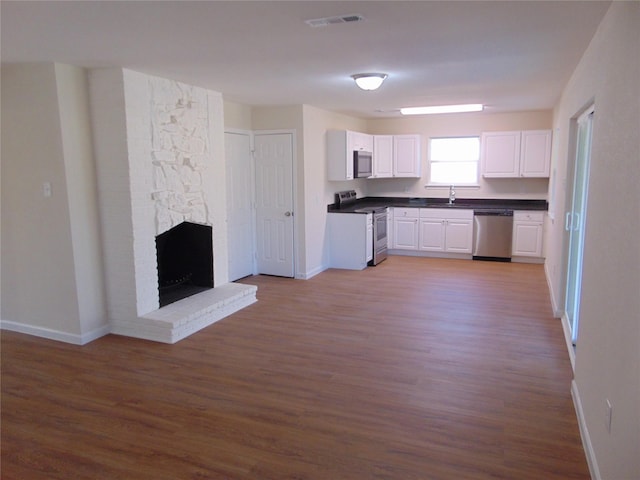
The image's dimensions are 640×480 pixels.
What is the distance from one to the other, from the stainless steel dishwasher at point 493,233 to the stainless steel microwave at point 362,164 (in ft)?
6.09

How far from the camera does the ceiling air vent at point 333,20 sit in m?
2.56

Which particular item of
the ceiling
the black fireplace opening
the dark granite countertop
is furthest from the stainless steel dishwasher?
the black fireplace opening

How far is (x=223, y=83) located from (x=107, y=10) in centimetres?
215

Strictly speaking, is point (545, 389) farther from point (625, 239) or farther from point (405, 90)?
point (405, 90)

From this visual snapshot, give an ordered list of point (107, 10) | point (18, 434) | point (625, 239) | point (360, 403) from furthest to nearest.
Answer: point (360, 403) → point (18, 434) → point (107, 10) → point (625, 239)

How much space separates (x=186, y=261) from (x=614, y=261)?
14.0 ft

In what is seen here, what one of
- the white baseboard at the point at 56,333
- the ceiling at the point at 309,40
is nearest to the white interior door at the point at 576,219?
the ceiling at the point at 309,40

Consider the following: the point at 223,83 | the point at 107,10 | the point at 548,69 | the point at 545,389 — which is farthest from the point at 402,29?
the point at 545,389

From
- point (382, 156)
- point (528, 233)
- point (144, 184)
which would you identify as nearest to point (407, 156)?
point (382, 156)

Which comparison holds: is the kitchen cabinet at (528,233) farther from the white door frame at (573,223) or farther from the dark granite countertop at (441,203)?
the white door frame at (573,223)

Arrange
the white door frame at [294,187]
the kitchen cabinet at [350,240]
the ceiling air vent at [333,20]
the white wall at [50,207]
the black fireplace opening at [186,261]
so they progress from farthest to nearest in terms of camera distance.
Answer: the kitchen cabinet at [350,240]
the white door frame at [294,187]
the black fireplace opening at [186,261]
the white wall at [50,207]
the ceiling air vent at [333,20]

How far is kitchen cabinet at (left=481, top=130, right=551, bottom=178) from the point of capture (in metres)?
7.16

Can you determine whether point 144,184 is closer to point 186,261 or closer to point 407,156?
point 186,261

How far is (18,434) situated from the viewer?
274 cm
